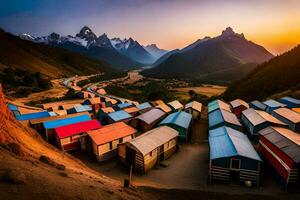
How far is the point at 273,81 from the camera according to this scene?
9156 cm

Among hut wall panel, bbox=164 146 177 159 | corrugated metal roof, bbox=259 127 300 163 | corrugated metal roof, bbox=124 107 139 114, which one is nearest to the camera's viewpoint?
corrugated metal roof, bbox=259 127 300 163

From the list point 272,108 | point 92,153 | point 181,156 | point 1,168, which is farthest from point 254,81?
point 1,168

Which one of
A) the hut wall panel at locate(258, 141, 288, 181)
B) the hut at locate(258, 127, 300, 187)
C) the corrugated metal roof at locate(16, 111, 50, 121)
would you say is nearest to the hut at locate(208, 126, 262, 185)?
the hut wall panel at locate(258, 141, 288, 181)

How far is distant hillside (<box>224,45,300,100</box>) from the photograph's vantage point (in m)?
87.6

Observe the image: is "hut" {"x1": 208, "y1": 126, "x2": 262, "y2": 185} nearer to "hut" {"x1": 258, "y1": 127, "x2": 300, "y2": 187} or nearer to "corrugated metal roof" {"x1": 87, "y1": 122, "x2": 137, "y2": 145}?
"hut" {"x1": 258, "y1": 127, "x2": 300, "y2": 187}

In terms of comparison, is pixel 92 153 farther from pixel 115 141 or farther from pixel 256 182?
pixel 256 182

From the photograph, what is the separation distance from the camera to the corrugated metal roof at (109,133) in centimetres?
3570

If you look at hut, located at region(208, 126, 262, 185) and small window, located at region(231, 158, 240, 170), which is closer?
hut, located at region(208, 126, 262, 185)

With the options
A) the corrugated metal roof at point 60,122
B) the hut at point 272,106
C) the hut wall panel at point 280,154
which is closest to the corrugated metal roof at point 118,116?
the corrugated metal roof at point 60,122

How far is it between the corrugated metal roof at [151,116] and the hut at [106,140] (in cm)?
1096

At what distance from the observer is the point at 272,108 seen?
2206 inches

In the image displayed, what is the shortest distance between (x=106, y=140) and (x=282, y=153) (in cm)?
2211

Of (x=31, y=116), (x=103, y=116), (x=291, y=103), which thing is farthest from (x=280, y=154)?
(x=31, y=116)

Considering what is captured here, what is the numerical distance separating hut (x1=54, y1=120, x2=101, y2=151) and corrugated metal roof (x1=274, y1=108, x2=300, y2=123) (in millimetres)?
35106
